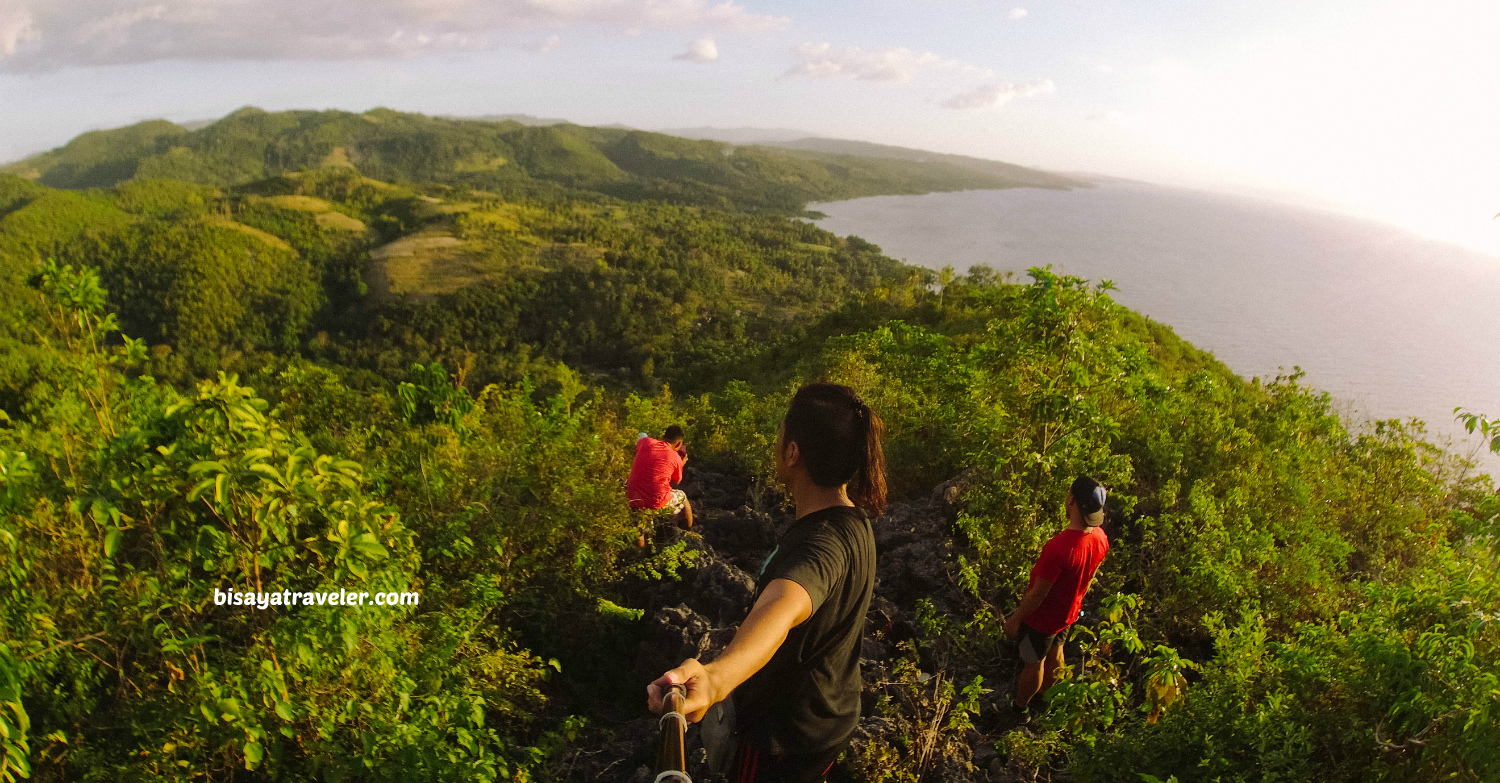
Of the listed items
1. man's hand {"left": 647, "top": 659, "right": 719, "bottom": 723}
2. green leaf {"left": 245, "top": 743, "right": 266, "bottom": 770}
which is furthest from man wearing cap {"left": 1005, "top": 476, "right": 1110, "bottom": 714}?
green leaf {"left": 245, "top": 743, "right": 266, "bottom": 770}

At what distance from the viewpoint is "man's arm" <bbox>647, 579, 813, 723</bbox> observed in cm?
132

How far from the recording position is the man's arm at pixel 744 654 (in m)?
1.32

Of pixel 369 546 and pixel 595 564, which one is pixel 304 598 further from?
pixel 595 564

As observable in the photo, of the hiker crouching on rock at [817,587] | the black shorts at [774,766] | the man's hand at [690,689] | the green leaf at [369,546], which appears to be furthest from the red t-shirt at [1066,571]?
the green leaf at [369,546]

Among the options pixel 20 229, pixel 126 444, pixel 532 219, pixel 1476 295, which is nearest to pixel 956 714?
pixel 126 444

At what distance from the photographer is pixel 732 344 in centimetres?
7088

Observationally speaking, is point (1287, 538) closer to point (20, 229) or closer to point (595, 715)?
point (595, 715)

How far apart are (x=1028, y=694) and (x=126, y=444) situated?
14.1ft

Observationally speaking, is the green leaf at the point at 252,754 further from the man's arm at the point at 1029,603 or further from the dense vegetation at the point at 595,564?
the man's arm at the point at 1029,603

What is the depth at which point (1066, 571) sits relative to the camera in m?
3.40

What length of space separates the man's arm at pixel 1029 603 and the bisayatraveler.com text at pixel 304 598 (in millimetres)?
3012

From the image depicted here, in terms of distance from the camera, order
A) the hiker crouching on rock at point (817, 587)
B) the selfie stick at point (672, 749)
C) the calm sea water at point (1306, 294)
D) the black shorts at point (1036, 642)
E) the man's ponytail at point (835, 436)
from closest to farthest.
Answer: the selfie stick at point (672, 749) < the hiker crouching on rock at point (817, 587) < the man's ponytail at point (835, 436) < the black shorts at point (1036, 642) < the calm sea water at point (1306, 294)

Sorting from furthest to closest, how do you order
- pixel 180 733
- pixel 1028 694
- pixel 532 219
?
1. pixel 532 219
2. pixel 1028 694
3. pixel 180 733

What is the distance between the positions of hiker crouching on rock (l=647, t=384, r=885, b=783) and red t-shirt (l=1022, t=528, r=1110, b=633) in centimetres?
185
